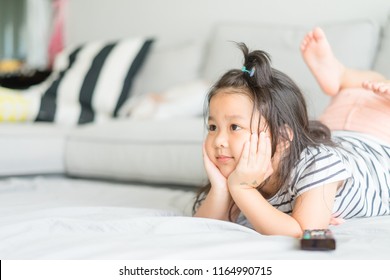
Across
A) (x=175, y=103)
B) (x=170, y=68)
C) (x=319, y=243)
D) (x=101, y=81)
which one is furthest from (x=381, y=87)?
(x=101, y=81)

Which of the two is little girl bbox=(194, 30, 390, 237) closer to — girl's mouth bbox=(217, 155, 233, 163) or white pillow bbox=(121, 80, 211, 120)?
girl's mouth bbox=(217, 155, 233, 163)

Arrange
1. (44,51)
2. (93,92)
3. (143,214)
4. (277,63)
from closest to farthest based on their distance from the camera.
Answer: (143,214)
(277,63)
(93,92)
(44,51)

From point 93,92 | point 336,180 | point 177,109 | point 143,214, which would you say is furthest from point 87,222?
point 93,92

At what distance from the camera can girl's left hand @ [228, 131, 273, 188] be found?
39.8 inches

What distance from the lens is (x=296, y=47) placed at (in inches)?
80.4

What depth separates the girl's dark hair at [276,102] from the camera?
1.06 metres

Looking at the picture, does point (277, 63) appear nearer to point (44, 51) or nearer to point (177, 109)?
point (177, 109)

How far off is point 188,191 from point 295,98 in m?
0.68

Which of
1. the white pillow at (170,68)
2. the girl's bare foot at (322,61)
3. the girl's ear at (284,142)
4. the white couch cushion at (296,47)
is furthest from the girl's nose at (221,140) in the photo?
the white pillow at (170,68)

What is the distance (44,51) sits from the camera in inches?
138

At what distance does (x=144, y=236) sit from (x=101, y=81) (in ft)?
5.64

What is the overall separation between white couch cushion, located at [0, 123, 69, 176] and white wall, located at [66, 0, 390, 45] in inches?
41.8

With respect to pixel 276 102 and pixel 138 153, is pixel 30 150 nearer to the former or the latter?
pixel 138 153

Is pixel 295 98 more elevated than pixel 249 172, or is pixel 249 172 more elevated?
pixel 295 98
